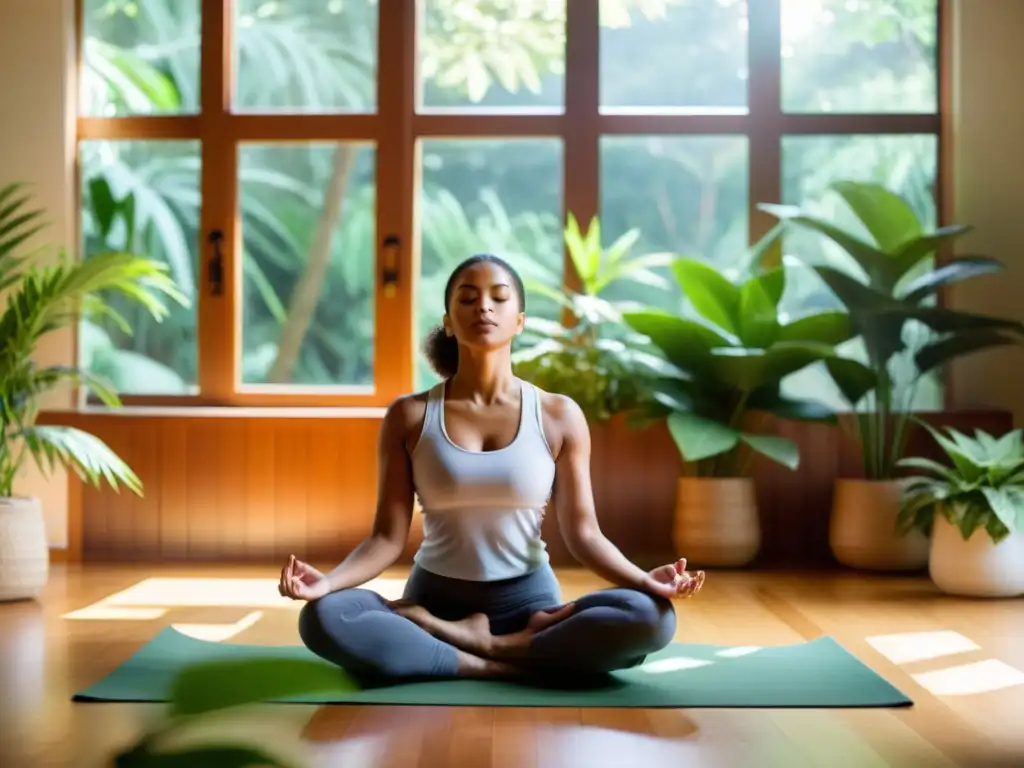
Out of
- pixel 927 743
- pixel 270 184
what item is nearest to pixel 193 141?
pixel 270 184

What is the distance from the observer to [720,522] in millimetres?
4805

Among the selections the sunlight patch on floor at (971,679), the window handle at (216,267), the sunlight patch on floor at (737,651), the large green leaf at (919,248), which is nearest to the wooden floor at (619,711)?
the sunlight patch on floor at (971,679)

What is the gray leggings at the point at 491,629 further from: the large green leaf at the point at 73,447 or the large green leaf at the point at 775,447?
the large green leaf at the point at 775,447

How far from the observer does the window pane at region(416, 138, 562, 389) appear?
5406mm

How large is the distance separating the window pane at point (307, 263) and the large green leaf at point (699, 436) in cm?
140

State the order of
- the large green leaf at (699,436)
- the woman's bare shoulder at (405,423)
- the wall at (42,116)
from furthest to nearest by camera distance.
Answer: the wall at (42,116) → the large green leaf at (699,436) → the woman's bare shoulder at (405,423)

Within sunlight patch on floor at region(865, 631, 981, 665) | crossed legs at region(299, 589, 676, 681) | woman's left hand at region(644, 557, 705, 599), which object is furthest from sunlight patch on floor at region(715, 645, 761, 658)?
woman's left hand at region(644, 557, 705, 599)

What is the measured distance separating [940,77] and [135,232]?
10.9 feet

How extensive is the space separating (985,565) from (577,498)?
1.83m

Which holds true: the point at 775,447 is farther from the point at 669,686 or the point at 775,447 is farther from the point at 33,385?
the point at 33,385

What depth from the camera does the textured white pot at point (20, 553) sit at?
4047 millimetres

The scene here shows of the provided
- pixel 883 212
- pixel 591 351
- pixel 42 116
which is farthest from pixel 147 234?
pixel 883 212

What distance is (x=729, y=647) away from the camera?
332 centimetres

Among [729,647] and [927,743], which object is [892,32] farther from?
[927,743]
